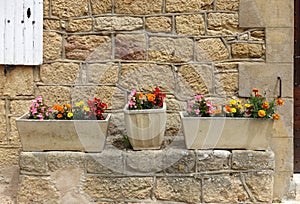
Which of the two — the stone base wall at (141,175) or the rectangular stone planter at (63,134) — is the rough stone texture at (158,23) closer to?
the rectangular stone planter at (63,134)

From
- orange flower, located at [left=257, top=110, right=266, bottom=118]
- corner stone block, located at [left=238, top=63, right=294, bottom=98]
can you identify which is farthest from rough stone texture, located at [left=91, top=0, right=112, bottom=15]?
orange flower, located at [left=257, top=110, right=266, bottom=118]

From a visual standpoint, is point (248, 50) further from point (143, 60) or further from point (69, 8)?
point (69, 8)

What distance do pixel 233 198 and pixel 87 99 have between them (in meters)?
1.45

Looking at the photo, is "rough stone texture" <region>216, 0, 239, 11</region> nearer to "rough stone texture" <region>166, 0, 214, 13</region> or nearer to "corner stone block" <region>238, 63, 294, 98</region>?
"rough stone texture" <region>166, 0, 214, 13</region>

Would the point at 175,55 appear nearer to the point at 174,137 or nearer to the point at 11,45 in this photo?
the point at 174,137

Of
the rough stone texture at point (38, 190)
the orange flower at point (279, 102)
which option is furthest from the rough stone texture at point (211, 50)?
the rough stone texture at point (38, 190)

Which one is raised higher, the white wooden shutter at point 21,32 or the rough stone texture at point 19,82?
the white wooden shutter at point 21,32

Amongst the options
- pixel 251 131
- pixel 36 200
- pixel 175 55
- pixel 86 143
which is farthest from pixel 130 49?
pixel 36 200

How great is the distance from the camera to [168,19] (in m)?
3.42

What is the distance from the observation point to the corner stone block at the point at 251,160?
301cm

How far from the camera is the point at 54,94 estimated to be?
3443 millimetres

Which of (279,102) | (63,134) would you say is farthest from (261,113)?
(63,134)

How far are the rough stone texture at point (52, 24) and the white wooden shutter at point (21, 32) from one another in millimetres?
50

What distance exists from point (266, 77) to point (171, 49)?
2.73ft
